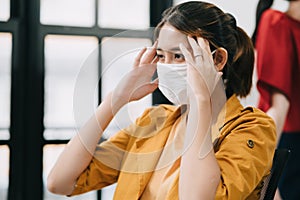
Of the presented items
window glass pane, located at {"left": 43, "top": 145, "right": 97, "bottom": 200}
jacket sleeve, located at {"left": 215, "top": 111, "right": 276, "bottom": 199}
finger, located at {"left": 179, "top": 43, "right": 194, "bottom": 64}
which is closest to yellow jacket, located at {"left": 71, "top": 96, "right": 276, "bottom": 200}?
jacket sleeve, located at {"left": 215, "top": 111, "right": 276, "bottom": 199}

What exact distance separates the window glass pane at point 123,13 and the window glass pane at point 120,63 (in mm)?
1020

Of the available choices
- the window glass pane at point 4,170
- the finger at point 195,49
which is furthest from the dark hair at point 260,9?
the window glass pane at point 4,170

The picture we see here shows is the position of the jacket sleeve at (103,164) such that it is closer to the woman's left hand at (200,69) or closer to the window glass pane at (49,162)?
the woman's left hand at (200,69)

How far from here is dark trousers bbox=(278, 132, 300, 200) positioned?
7.25 ft

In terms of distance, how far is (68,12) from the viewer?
2459mm

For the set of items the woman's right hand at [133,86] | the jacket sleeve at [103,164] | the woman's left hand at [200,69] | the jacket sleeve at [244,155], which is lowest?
the jacket sleeve at [103,164]

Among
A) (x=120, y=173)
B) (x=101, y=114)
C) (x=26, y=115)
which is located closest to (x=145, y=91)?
(x=101, y=114)

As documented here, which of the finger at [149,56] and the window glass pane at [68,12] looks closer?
the finger at [149,56]

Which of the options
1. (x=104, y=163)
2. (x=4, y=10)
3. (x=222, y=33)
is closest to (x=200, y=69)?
(x=222, y=33)

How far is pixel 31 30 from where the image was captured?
2.37 m

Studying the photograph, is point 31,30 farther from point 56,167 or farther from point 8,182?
point 56,167

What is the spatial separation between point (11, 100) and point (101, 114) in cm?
86

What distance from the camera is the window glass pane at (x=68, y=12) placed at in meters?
2.42

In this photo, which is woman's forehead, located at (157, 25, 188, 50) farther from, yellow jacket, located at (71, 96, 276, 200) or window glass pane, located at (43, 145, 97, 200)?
window glass pane, located at (43, 145, 97, 200)
